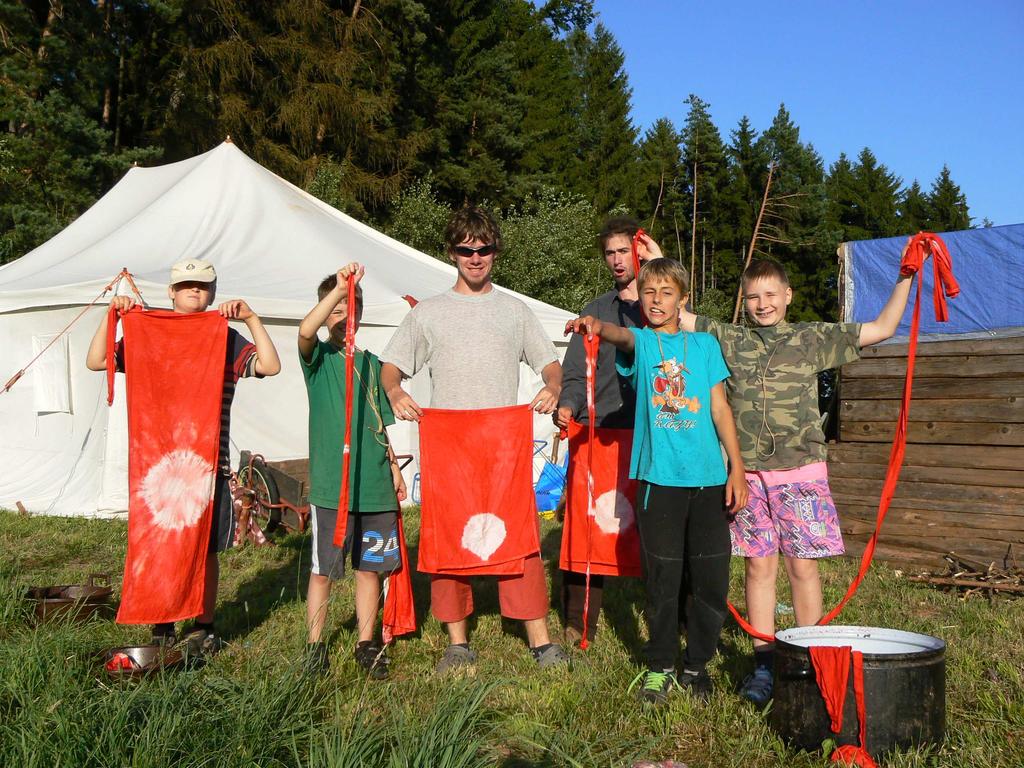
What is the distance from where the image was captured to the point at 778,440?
331 centimetres

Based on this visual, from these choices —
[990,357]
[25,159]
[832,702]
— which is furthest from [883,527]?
[25,159]

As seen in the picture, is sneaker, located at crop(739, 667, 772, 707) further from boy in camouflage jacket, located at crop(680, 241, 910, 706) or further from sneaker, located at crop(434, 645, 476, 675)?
sneaker, located at crop(434, 645, 476, 675)

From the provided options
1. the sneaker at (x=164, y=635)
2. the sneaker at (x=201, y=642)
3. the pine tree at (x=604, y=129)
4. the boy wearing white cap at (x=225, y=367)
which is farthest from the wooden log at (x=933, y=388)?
the pine tree at (x=604, y=129)

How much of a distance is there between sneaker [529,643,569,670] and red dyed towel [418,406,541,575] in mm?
359

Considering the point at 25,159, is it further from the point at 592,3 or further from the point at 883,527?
the point at 592,3

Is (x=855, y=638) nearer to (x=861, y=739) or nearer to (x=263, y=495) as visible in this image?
(x=861, y=739)

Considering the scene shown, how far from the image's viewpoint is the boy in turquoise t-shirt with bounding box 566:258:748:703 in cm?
315

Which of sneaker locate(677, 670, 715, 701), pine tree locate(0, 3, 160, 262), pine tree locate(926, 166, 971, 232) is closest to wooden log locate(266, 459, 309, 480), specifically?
sneaker locate(677, 670, 715, 701)

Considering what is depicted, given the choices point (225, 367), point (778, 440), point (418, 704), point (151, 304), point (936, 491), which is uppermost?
point (151, 304)

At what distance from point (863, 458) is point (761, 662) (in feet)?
9.48

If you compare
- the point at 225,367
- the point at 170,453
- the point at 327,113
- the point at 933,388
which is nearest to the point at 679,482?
the point at 225,367

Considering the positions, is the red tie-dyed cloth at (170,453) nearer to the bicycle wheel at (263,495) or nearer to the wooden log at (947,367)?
the bicycle wheel at (263,495)

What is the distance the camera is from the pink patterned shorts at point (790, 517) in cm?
326

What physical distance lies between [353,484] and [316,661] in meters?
0.74
